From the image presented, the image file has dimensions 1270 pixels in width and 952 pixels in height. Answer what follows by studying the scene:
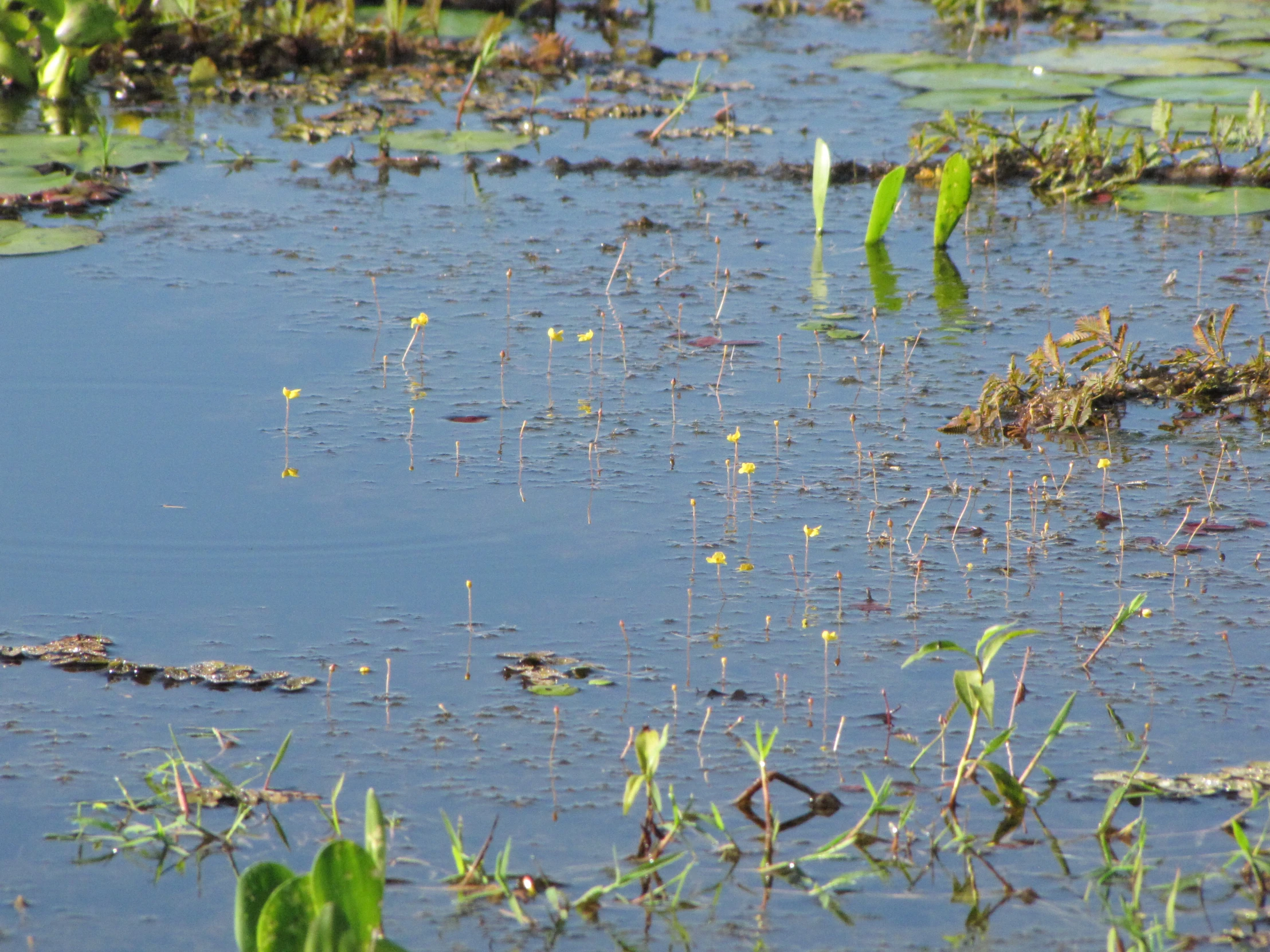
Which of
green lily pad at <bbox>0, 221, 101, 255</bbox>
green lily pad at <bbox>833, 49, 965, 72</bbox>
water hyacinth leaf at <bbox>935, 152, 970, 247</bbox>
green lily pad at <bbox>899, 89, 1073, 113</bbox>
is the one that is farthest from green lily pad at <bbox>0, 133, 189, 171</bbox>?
green lily pad at <bbox>833, 49, 965, 72</bbox>

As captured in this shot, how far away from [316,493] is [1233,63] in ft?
24.5

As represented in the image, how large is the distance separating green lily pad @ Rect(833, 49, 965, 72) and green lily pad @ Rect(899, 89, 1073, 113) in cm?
88

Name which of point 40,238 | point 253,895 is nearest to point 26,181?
point 40,238

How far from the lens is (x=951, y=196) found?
19.6 feet

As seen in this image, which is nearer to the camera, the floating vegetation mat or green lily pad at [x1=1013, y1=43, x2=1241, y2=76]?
the floating vegetation mat

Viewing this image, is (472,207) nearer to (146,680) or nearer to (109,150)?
(109,150)

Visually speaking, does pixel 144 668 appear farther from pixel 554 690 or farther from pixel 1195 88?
pixel 1195 88

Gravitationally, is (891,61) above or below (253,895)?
above

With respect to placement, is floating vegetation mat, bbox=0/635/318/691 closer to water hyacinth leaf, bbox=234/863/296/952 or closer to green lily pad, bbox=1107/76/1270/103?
water hyacinth leaf, bbox=234/863/296/952

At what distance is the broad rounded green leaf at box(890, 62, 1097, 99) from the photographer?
867cm

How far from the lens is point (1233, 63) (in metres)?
9.27

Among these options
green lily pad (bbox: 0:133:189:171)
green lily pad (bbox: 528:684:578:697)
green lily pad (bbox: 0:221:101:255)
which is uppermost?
green lily pad (bbox: 0:133:189:171)

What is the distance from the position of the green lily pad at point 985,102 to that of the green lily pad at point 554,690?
5.94m

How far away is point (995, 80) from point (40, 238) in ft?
18.7
